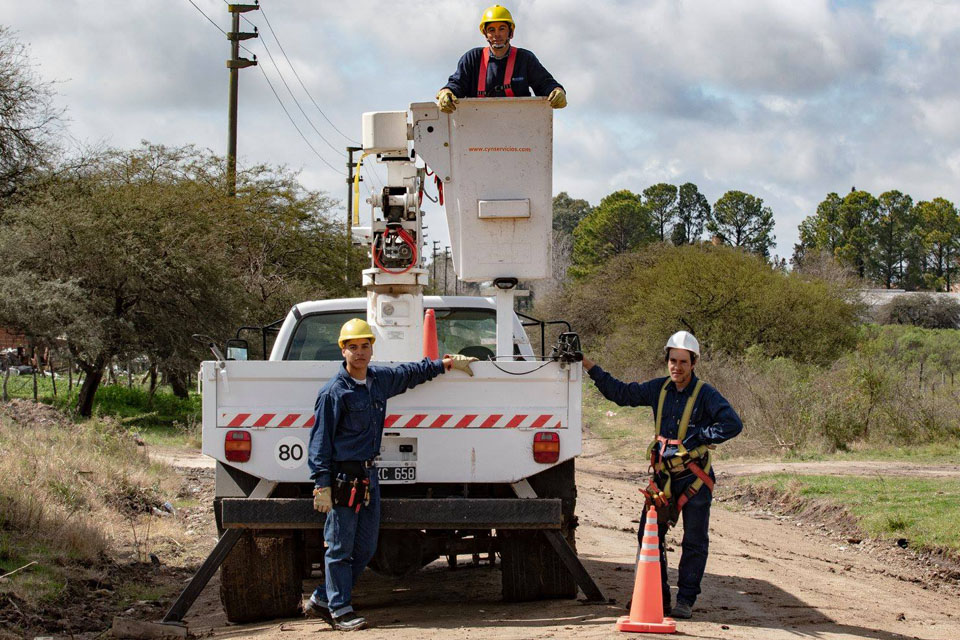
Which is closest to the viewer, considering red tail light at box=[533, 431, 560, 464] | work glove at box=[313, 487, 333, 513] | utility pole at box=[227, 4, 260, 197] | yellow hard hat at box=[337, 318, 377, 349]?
work glove at box=[313, 487, 333, 513]

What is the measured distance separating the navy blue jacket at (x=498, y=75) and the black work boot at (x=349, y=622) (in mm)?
3548

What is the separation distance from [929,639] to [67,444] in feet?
36.3

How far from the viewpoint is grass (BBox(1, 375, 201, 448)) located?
920 inches

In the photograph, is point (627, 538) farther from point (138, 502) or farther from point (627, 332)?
point (627, 332)

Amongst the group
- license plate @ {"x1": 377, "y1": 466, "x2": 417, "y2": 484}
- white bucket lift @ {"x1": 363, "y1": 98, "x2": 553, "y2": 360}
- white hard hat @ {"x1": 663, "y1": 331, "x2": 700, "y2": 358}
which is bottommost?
license plate @ {"x1": 377, "y1": 466, "x2": 417, "y2": 484}

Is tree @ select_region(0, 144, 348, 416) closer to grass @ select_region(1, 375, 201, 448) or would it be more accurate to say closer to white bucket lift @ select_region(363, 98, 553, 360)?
grass @ select_region(1, 375, 201, 448)

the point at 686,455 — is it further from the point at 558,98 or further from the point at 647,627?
the point at 558,98

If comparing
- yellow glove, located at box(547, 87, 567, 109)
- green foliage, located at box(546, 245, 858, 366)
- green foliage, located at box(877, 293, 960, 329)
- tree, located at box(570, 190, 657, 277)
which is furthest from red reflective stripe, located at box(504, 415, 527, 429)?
tree, located at box(570, 190, 657, 277)

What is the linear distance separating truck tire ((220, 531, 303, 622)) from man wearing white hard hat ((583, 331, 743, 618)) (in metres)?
2.31

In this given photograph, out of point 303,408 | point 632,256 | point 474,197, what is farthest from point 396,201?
point 632,256

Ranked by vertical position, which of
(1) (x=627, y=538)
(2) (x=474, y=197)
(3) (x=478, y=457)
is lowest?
(1) (x=627, y=538)

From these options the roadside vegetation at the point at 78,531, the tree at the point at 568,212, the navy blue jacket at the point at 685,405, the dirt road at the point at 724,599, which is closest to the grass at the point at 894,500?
the dirt road at the point at 724,599

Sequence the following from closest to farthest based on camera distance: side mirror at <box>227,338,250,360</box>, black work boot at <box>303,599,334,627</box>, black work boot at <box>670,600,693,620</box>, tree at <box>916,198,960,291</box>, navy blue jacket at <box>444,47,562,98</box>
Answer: black work boot at <box>303,599,334,627</box>, black work boot at <box>670,600,693,620</box>, navy blue jacket at <box>444,47,562,98</box>, side mirror at <box>227,338,250,360</box>, tree at <box>916,198,960,291</box>

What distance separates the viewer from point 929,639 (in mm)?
7273
